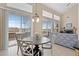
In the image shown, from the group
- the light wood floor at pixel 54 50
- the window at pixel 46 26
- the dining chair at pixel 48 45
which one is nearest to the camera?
the light wood floor at pixel 54 50

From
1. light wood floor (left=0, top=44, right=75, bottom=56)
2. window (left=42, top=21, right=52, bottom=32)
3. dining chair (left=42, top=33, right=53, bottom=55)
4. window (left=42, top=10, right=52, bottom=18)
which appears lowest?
light wood floor (left=0, top=44, right=75, bottom=56)

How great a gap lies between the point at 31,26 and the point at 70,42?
0.94 m

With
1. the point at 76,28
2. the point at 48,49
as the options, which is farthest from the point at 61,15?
the point at 48,49

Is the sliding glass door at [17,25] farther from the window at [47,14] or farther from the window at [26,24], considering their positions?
the window at [47,14]

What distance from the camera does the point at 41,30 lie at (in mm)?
2482

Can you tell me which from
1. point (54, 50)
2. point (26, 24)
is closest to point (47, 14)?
point (26, 24)

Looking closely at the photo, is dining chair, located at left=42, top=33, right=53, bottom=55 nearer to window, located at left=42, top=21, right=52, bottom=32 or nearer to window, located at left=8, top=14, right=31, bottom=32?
window, located at left=42, top=21, right=52, bottom=32

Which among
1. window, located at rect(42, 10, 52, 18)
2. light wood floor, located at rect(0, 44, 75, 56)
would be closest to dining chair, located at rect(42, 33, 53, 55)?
light wood floor, located at rect(0, 44, 75, 56)

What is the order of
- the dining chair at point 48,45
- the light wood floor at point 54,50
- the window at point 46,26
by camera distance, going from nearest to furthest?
1. the light wood floor at point 54,50
2. the window at point 46,26
3. the dining chair at point 48,45

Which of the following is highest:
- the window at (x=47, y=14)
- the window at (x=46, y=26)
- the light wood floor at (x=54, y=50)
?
the window at (x=47, y=14)

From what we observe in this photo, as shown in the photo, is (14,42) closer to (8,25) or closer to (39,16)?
(8,25)

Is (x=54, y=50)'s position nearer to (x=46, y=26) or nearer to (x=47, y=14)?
(x=46, y=26)

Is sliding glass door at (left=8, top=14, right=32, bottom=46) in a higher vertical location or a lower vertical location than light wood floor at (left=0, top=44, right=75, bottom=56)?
higher

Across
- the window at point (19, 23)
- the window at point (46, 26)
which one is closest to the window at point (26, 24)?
the window at point (19, 23)
